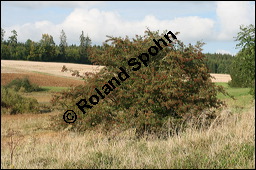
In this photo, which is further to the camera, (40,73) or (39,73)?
(40,73)

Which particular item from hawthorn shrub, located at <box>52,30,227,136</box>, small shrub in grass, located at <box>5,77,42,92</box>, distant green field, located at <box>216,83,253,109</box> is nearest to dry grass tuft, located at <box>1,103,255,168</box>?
hawthorn shrub, located at <box>52,30,227,136</box>

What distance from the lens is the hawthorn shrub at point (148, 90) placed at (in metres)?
9.38

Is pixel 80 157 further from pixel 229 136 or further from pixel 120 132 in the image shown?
pixel 120 132

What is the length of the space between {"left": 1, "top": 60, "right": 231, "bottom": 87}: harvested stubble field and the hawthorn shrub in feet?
106

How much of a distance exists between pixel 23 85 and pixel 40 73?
13.4m

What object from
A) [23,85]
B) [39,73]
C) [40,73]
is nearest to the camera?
[23,85]

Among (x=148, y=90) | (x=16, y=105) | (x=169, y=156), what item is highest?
(x=148, y=90)

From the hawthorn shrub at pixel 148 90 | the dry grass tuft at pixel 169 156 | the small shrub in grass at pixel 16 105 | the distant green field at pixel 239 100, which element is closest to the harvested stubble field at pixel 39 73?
the small shrub in grass at pixel 16 105

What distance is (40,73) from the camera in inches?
2096

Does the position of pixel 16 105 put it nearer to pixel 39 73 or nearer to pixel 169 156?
pixel 169 156

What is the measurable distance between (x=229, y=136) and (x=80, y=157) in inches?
133

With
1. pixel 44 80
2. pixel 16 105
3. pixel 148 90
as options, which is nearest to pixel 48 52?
pixel 44 80

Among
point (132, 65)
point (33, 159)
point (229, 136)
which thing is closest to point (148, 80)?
point (132, 65)

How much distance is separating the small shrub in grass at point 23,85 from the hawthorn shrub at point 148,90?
30.4 metres
